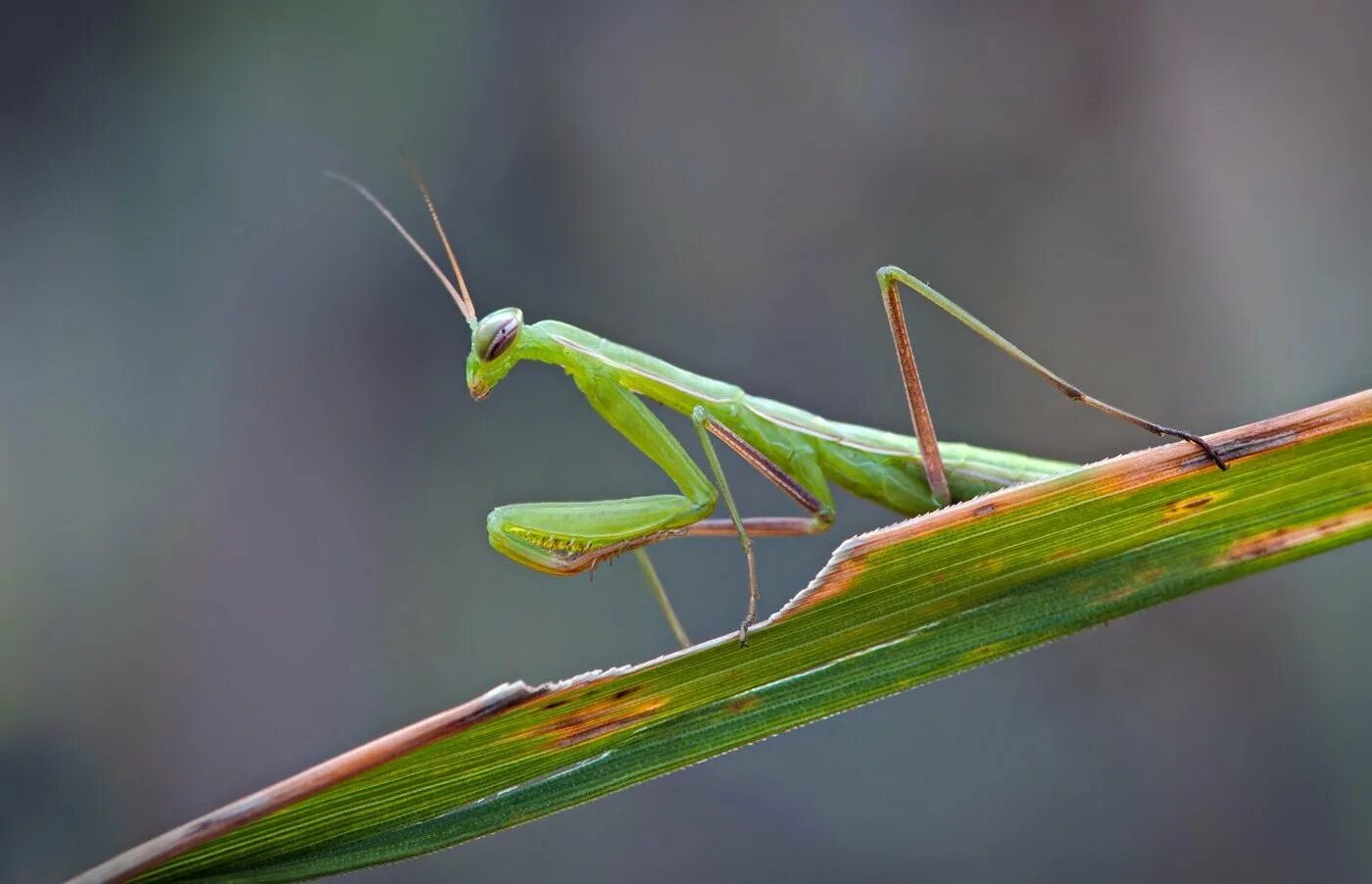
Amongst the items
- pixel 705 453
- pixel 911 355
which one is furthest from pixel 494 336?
pixel 911 355

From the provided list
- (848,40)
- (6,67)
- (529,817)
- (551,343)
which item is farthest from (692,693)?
(6,67)

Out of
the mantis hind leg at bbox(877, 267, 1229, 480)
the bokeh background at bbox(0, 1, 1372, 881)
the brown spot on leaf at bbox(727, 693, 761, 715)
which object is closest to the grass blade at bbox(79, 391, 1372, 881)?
the brown spot on leaf at bbox(727, 693, 761, 715)

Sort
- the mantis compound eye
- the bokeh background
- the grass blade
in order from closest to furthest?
1. the grass blade
2. the mantis compound eye
3. the bokeh background

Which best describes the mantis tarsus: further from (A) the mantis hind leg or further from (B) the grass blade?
(B) the grass blade

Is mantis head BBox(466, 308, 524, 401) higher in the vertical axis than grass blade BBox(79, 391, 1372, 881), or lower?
higher

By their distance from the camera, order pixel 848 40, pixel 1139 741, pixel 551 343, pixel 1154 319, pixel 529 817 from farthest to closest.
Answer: pixel 848 40 → pixel 1154 319 → pixel 1139 741 → pixel 551 343 → pixel 529 817

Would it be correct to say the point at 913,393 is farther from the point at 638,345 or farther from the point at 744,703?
the point at 638,345

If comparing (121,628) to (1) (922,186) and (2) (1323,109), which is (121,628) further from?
(2) (1323,109)
